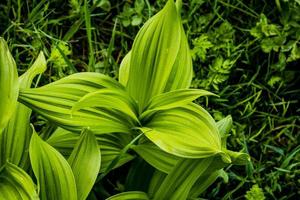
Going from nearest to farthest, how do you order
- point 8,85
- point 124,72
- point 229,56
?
1. point 8,85
2. point 124,72
3. point 229,56

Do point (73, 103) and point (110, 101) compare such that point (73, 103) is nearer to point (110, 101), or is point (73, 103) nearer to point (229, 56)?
point (110, 101)

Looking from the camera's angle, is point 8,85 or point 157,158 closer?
point 8,85

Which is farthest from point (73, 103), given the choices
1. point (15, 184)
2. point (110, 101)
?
point (15, 184)

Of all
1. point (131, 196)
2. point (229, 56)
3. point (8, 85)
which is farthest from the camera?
point (229, 56)

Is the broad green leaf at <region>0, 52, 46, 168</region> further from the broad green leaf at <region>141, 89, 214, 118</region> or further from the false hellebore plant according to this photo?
the broad green leaf at <region>141, 89, 214, 118</region>

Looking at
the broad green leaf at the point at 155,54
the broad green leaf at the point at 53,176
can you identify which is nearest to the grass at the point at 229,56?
the broad green leaf at the point at 155,54

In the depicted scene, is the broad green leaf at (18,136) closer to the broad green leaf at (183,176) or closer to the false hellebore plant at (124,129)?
the false hellebore plant at (124,129)

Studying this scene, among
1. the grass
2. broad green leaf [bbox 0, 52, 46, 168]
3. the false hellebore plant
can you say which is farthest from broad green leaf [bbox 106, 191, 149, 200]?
the grass
